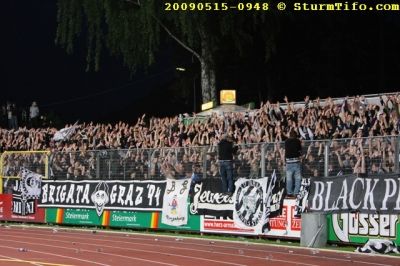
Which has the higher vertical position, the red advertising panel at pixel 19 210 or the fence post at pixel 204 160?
the fence post at pixel 204 160

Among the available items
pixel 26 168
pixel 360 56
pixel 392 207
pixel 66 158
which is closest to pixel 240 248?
pixel 392 207

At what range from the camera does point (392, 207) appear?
15258 millimetres

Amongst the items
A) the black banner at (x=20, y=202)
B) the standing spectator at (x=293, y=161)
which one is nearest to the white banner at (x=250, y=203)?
the standing spectator at (x=293, y=161)

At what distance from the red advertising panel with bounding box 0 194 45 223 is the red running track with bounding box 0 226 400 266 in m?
5.41

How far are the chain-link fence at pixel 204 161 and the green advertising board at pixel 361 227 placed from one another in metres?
0.96

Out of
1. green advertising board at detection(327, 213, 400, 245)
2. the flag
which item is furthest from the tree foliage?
green advertising board at detection(327, 213, 400, 245)

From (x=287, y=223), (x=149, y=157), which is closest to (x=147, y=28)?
(x=149, y=157)

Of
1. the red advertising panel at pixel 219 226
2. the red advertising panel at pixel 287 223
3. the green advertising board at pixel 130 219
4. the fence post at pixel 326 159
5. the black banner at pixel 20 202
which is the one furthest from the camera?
the black banner at pixel 20 202

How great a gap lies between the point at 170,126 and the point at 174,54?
3353 centimetres

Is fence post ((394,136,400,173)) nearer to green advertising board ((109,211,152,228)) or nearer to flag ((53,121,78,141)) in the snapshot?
green advertising board ((109,211,152,228))

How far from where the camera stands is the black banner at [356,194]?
1530cm

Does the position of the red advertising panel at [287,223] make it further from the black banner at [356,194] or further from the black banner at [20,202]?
the black banner at [20,202]

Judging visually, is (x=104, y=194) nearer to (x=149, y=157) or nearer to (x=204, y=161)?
(x=149, y=157)

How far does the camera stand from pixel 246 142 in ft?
65.9
